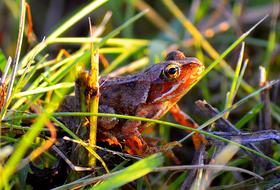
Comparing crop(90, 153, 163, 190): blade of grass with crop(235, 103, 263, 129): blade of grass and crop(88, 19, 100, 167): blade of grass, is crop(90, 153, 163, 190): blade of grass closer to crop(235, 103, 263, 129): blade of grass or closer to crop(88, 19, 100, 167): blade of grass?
crop(88, 19, 100, 167): blade of grass

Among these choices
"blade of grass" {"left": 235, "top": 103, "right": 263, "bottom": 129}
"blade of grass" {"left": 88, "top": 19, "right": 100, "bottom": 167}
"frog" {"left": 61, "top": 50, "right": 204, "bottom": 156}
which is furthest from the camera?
"blade of grass" {"left": 235, "top": 103, "right": 263, "bottom": 129}

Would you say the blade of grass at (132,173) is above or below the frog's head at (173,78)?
below

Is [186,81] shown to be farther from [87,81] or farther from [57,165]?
[57,165]

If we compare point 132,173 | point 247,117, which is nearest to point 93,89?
point 132,173

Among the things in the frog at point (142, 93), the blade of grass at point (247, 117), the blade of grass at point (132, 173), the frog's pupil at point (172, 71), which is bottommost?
the blade of grass at point (247, 117)

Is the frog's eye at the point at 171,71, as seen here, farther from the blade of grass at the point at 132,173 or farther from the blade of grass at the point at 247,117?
the blade of grass at the point at 132,173

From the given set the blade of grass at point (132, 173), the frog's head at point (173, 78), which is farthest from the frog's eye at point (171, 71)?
the blade of grass at point (132, 173)

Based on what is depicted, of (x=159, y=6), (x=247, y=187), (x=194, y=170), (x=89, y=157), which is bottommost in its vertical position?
(x=247, y=187)

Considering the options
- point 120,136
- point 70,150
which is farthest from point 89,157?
point 120,136

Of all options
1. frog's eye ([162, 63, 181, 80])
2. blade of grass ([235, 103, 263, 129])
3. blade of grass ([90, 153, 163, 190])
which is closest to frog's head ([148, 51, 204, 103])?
frog's eye ([162, 63, 181, 80])
